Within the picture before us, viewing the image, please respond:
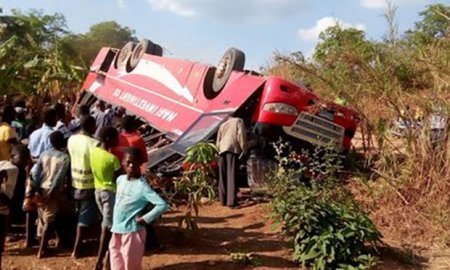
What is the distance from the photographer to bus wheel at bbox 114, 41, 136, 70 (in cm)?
1152

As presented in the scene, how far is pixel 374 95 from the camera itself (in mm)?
6754

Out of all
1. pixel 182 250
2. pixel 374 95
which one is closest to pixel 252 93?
pixel 374 95

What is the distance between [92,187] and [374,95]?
3440mm

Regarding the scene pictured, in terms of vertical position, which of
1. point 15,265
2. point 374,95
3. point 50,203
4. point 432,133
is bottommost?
point 15,265

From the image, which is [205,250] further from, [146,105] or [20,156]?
[146,105]

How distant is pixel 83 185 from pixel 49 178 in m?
0.35

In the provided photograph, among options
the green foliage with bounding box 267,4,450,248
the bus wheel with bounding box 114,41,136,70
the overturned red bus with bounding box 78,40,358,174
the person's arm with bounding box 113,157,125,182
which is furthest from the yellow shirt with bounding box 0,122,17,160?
the bus wheel with bounding box 114,41,136,70

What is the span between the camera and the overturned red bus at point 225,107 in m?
7.67

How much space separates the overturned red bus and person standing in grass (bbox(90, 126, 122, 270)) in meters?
2.39

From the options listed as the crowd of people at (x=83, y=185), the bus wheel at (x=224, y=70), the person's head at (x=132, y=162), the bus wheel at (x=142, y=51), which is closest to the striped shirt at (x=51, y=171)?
the crowd of people at (x=83, y=185)

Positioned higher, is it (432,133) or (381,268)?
(432,133)

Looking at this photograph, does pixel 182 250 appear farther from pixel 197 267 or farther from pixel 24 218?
pixel 24 218

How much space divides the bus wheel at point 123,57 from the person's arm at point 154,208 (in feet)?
24.1

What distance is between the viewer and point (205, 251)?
5594 mm
